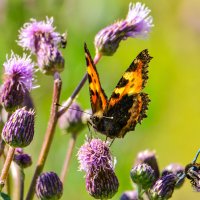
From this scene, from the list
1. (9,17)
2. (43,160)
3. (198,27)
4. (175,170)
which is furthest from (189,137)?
(43,160)

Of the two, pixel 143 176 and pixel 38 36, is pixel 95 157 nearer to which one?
pixel 143 176

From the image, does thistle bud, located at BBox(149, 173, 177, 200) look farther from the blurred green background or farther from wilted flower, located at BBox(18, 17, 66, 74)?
A: the blurred green background

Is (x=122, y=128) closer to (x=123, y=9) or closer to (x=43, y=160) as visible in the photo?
(x=43, y=160)

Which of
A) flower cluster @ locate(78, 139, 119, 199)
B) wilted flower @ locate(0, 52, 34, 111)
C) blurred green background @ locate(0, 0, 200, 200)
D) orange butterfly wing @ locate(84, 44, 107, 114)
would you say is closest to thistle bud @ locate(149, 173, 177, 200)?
flower cluster @ locate(78, 139, 119, 199)

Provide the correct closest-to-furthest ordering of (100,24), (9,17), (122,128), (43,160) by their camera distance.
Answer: (43,160)
(122,128)
(9,17)
(100,24)

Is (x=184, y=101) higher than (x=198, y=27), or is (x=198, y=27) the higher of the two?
(x=198, y=27)

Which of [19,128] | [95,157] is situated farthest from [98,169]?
[19,128]
